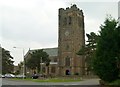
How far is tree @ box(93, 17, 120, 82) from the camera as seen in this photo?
112ft

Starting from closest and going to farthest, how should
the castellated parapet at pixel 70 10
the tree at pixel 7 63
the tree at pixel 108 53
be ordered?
1. the tree at pixel 108 53
2. the tree at pixel 7 63
3. the castellated parapet at pixel 70 10

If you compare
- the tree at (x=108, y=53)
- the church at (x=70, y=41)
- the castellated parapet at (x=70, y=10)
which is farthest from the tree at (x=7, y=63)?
the tree at (x=108, y=53)

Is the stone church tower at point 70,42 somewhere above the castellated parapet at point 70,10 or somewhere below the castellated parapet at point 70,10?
below

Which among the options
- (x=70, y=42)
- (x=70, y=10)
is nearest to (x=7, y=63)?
(x=70, y=42)

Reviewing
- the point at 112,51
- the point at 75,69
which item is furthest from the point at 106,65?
the point at 75,69

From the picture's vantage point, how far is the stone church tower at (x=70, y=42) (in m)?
117

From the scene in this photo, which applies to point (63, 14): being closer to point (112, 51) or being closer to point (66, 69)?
point (66, 69)

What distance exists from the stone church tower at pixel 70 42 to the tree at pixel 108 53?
80.4 metres

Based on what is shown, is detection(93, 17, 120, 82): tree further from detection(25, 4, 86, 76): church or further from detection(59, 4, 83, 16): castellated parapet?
detection(59, 4, 83, 16): castellated parapet

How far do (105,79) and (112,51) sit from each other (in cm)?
346

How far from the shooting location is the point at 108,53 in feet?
112

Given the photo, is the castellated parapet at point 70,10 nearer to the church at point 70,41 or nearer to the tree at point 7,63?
the church at point 70,41

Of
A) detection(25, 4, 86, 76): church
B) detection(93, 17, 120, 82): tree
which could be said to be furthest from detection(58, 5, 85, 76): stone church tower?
detection(93, 17, 120, 82): tree

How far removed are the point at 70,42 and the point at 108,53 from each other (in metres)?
83.0
